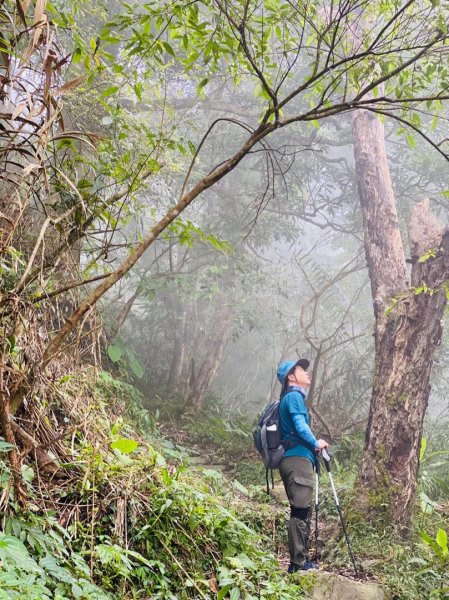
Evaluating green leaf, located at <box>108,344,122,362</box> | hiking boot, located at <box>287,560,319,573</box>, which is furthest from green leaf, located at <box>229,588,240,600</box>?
green leaf, located at <box>108,344,122,362</box>

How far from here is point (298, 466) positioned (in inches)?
194

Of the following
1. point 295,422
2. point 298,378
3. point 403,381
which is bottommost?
point 295,422

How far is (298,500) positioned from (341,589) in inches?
32.5

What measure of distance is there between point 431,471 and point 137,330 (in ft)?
29.6

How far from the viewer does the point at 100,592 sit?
8.01ft

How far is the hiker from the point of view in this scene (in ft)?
15.6

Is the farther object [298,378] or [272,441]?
[298,378]

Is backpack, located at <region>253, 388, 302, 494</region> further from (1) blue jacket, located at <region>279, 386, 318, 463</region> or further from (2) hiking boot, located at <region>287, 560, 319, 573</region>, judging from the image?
(2) hiking boot, located at <region>287, 560, 319, 573</region>

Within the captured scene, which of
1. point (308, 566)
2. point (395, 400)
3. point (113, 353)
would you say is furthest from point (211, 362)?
point (308, 566)

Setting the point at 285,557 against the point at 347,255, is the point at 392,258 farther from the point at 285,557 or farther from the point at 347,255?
the point at 347,255

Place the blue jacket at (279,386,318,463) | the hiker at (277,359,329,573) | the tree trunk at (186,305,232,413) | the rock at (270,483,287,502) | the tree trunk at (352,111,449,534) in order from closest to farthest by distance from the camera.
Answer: the hiker at (277,359,329,573)
the blue jacket at (279,386,318,463)
the tree trunk at (352,111,449,534)
the rock at (270,483,287,502)
the tree trunk at (186,305,232,413)

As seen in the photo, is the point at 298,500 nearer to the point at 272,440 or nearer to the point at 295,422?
the point at 272,440

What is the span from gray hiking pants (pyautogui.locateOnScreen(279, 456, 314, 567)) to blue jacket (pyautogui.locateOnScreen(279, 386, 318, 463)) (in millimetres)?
73

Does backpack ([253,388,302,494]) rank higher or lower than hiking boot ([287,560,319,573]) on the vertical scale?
higher
